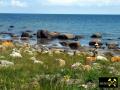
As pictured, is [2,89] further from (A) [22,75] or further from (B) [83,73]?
(B) [83,73]

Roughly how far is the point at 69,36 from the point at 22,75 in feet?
171

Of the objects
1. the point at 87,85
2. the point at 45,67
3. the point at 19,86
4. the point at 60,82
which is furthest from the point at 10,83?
the point at 45,67

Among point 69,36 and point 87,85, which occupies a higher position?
point 87,85

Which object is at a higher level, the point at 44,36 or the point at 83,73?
the point at 83,73

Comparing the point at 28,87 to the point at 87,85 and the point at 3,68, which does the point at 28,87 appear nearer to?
the point at 87,85

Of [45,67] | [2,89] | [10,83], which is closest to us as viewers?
[2,89]

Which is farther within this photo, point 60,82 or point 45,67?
point 45,67

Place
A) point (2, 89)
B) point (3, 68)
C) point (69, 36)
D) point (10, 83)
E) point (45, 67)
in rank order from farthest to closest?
point (69, 36)
point (45, 67)
point (3, 68)
point (10, 83)
point (2, 89)

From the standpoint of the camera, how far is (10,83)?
948cm

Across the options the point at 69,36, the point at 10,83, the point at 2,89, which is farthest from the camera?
the point at 69,36

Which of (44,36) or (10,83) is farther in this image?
(44,36)

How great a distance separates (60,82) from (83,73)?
1.77m

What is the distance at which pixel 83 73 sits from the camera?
11.3 meters

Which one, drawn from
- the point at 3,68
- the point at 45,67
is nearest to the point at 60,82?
the point at 3,68
